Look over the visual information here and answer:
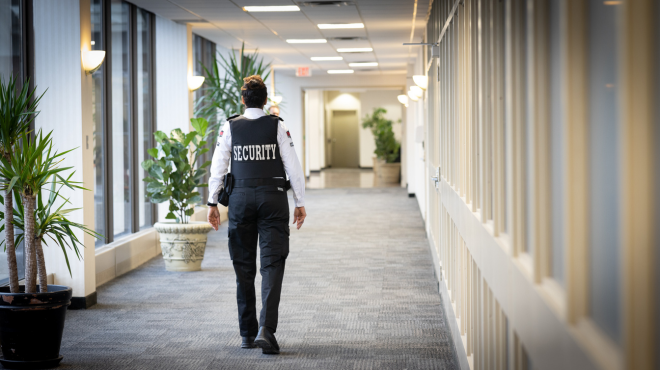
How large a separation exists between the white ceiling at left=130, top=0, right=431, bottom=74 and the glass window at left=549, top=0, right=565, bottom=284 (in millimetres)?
5530

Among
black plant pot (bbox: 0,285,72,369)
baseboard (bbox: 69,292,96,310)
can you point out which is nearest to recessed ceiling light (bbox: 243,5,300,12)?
baseboard (bbox: 69,292,96,310)

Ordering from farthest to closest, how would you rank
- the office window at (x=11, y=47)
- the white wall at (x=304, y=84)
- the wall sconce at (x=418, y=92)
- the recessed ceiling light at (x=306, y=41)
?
the white wall at (x=304, y=84)
the recessed ceiling light at (x=306, y=41)
the wall sconce at (x=418, y=92)
the office window at (x=11, y=47)

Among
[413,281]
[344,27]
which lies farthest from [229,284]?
[344,27]

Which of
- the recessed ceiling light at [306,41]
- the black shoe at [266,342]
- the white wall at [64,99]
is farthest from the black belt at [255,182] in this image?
the recessed ceiling light at [306,41]

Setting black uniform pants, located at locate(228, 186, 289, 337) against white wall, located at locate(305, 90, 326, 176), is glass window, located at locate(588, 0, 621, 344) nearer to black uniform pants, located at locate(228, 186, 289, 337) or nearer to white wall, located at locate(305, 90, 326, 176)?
black uniform pants, located at locate(228, 186, 289, 337)

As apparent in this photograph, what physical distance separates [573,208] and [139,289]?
4665mm

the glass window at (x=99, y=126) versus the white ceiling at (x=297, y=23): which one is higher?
the white ceiling at (x=297, y=23)

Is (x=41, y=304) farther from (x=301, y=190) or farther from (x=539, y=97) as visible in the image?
(x=539, y=97)

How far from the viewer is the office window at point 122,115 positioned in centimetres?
597

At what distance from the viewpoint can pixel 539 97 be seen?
1.42m

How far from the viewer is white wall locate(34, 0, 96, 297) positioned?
4648 mm

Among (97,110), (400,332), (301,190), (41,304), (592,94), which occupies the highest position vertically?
(97,110)

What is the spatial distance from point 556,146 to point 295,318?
3.26 metres

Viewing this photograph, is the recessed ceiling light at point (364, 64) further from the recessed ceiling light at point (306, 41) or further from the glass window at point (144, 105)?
the glass window at point (144, 105)
